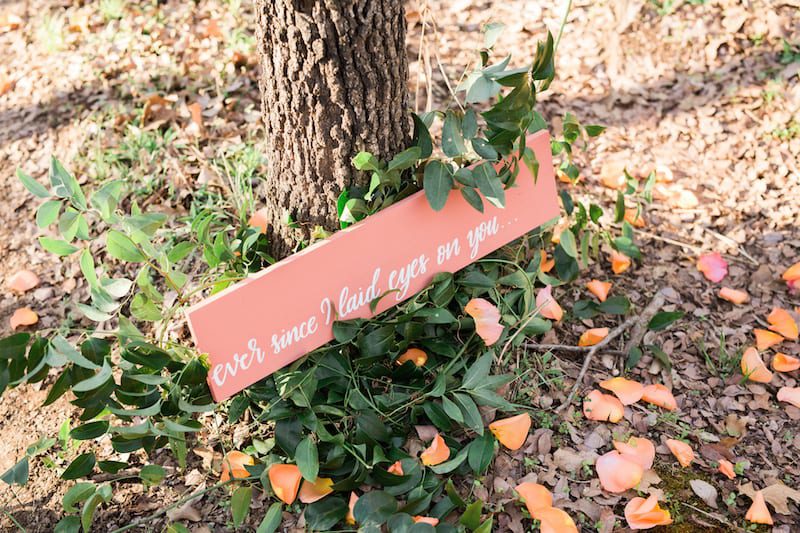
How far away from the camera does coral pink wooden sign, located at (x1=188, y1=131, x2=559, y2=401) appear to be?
4.79 ft

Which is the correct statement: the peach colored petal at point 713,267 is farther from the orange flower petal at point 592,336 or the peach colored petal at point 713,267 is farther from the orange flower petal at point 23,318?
the orange flower petal at point 23,318

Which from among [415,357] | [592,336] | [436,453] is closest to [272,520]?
[436,453]

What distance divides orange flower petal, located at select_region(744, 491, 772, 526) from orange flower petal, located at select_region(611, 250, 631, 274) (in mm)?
756

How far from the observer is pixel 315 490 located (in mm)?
1592

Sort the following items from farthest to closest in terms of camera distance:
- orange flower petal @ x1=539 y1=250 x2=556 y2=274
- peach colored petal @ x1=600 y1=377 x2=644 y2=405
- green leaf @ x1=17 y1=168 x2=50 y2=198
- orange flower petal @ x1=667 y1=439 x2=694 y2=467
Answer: orange flower petal @ x1=539 y1=250 x2=556 y2=274
peach colored petal @ x1=600 y1=377 x2=644 y2=405
orange flower petal @ x1=667 y1=439 x2=694 y2=467
green leaf @ x1=17 y1=168 x2=50 y2=198

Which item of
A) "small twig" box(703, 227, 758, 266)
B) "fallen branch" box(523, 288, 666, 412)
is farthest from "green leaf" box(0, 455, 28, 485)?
"small twig" box(703, 227, 758, 266)

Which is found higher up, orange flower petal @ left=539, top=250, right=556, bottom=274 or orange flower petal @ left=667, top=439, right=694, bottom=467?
orange flower petal @ left=539, top=250, right=556, bottom=274

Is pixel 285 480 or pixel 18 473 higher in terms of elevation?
pixel 18 473

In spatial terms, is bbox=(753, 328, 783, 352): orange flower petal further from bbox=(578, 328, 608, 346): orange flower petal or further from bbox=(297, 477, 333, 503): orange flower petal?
bbox=(297, 477, 333, 503): orange flower petal

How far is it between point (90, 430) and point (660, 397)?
4.52ft

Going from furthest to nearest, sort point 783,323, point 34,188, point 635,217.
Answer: point 635,217 → point 783,323 → point 34,188

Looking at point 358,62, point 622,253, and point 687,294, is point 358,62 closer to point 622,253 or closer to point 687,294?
point 622,253

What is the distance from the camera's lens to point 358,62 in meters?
1.52

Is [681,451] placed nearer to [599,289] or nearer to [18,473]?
[599,289]
